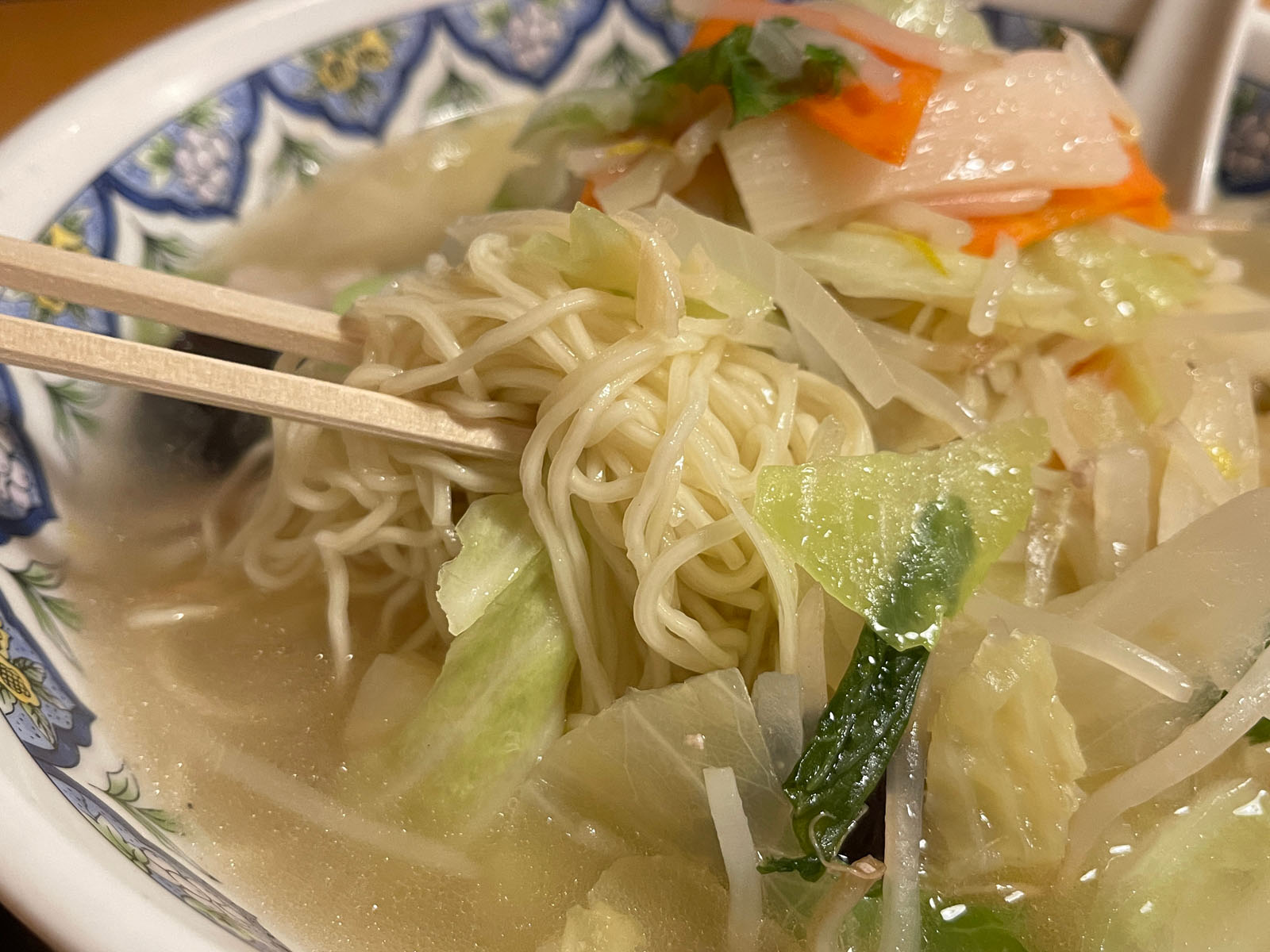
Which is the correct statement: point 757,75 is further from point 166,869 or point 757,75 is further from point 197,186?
point 166,869

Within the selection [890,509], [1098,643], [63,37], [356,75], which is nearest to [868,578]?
[890,509]

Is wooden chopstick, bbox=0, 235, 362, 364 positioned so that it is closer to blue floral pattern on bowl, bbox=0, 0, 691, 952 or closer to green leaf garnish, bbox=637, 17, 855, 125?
blue floral pattern on bowl, bbox=0, 0, 691, 952

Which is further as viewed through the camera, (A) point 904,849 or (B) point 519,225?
(B) point 519,225

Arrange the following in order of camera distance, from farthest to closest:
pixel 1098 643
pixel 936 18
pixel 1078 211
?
pixel 936 18
pixel 1078 211
pixel 1098 643

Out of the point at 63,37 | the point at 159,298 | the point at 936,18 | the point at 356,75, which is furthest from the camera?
the point at 63,37

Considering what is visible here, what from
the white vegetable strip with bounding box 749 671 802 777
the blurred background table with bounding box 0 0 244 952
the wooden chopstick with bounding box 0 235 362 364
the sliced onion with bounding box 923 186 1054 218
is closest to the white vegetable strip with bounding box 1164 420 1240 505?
the sliced onion with bounding box 923 186 1054 218

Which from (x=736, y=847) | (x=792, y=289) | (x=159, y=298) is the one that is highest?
(x=159, y=298)

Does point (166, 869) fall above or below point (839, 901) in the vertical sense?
above
